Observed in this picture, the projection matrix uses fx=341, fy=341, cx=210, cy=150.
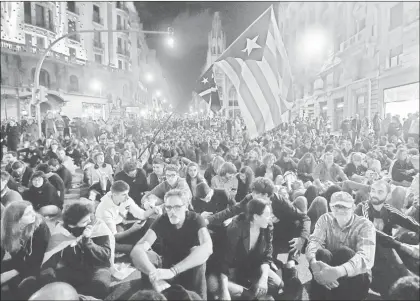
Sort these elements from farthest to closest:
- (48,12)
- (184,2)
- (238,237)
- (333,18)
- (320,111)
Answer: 1. (320,111)
2. (333,18)
3. (184,2)
4. (48,12)
5. (238,237)

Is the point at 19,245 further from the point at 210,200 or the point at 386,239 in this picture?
the point at 386,239

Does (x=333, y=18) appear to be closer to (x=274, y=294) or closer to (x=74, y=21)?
(x=74, y=21)

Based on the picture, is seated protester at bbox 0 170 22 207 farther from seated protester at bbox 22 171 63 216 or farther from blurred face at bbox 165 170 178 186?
blurred face at bbox 165 170 178 186

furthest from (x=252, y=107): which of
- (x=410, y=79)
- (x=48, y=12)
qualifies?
(x=48, y=12)

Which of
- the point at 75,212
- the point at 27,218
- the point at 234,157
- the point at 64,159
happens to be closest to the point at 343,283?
the point at 75,212

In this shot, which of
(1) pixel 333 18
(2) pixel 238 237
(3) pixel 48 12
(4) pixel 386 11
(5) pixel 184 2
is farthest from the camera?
(1) pixel 333 18

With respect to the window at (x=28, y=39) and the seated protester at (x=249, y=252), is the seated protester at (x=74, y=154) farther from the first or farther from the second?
the seated protester at (x=249, y=252)
